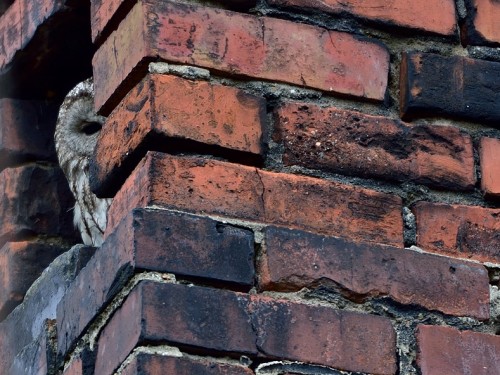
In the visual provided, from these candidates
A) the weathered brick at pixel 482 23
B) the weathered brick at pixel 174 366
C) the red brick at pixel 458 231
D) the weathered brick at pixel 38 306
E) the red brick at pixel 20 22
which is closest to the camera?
the weathered brick at pixel 174 366

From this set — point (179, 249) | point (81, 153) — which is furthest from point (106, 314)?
point (81, 153)

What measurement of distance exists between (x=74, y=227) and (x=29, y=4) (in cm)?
42

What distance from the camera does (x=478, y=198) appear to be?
2104 mm

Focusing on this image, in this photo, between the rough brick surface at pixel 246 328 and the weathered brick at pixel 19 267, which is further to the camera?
the weathered brick at pixel 19 267

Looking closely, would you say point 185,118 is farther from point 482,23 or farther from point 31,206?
point 31,206

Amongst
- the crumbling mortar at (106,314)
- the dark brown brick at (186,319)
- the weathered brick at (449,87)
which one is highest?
the weathered brick at (449,87)

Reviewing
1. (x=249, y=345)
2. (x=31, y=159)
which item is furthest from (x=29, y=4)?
(x=249, y=345)

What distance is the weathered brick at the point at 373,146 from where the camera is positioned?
204 centimetres

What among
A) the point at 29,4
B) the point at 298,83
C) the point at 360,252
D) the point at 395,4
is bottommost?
the point at 360,252

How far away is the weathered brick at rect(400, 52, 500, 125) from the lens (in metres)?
2.12

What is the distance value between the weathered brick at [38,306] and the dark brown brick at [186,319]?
49 centimetres

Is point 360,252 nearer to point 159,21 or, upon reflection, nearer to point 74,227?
point 159,21

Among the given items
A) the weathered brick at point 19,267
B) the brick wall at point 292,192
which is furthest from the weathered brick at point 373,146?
the weathered brick at point 19,267

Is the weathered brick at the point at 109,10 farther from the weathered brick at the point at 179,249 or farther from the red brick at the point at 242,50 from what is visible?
the weathered brick at the point at 179,249
